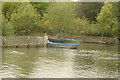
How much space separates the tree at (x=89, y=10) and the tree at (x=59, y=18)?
16.7 meters

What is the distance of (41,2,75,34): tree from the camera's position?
2928 inches

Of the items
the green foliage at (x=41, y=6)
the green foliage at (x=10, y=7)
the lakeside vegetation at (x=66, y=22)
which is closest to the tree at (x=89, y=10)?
the green foliage at (x=41, y=6)

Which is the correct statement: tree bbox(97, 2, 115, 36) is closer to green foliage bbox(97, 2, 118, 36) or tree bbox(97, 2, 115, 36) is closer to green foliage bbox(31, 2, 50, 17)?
green foliage bbox(97, 2, 118, 36)

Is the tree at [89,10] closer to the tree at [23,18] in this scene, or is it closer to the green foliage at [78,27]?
the green foliage at [78,27]

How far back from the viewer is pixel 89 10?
93.8 m

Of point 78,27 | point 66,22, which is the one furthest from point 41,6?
point 78,27

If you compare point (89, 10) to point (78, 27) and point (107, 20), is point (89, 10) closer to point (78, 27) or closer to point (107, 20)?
point (107, 20)

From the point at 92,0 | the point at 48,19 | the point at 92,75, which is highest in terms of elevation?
the point at 92,0

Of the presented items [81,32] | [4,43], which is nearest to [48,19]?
[81,32]

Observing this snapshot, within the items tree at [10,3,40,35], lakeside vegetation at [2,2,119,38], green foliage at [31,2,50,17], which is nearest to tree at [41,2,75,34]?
lakeside vegetation at [2,2,119,38]

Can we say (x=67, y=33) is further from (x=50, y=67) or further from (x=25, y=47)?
(x=50, y=67)

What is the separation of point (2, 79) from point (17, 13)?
4708cm

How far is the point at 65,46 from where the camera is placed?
49312 mm

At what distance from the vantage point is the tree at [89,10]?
92.6 meters
